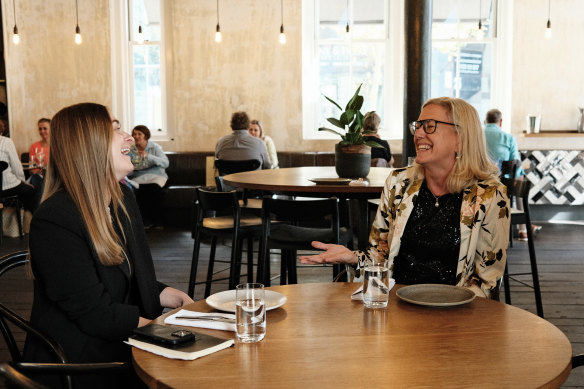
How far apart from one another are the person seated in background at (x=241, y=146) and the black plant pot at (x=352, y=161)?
3136 mm

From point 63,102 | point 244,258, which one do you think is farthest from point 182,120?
point 244,258

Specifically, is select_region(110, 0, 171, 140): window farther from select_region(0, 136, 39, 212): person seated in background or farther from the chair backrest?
the chair backrest

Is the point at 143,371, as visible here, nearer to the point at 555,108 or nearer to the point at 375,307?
the point at 375,307

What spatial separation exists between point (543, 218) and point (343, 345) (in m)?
7.51

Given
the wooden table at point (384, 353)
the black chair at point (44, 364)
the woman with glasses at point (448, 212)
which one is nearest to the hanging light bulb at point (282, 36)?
the woman with glasses at point (448, 212)

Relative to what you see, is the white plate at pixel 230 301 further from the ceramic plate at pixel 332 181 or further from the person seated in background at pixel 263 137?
the person seated in background at pixel 263 137

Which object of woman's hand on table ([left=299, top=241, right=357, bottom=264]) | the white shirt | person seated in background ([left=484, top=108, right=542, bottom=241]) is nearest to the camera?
woman's hand on table ([left=299, top=241, right=357, bottom=264])

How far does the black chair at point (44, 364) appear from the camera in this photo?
53.7 inches

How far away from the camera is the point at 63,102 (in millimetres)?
9016

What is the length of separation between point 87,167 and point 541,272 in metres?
4.55

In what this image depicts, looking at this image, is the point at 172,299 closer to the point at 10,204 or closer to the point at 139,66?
the point at 10,204

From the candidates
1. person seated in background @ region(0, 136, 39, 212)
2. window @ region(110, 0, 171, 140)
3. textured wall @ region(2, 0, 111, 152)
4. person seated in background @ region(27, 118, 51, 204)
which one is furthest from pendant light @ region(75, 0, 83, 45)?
person seated in background @ region(0, 136, 39, 212)

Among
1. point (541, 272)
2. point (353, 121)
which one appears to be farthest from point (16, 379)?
point (541, 272)

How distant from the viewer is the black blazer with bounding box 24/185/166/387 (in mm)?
1675
